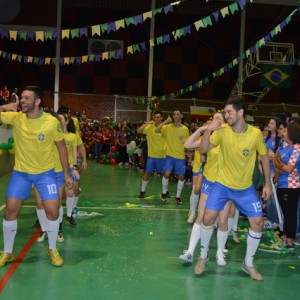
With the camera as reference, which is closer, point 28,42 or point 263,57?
point 263,57

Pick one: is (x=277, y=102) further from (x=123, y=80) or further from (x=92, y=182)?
(x=92, y=182)

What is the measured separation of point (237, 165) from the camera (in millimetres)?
4875

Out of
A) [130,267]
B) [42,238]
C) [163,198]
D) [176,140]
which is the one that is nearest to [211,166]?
[130,267]

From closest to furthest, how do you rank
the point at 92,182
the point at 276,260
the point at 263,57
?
the point at 276,260
the point at 92,182
the point at 263,57

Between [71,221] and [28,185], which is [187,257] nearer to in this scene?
[28,185]

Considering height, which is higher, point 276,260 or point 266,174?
point 266,174

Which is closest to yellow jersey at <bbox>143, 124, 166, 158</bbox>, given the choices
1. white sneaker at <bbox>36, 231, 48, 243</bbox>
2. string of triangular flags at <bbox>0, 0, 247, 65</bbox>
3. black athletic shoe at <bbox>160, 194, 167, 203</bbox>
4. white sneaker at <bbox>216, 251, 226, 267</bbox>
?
black athletic shoe at <bbox>160, 194, 167, 203</bbox>

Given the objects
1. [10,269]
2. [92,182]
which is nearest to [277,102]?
[92,182]

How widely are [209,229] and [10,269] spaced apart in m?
2.18

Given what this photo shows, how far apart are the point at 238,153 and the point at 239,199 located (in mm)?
481

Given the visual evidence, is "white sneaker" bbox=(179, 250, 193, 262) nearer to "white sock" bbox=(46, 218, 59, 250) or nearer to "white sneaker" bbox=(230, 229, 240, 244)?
"white sneaker" bbox=(230, 229, 240, 244)

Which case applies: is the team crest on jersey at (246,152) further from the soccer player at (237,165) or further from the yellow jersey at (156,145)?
the yellow jersey at (156,145)

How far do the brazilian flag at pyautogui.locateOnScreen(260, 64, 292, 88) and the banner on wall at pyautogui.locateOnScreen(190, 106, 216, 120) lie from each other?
2.65 metres

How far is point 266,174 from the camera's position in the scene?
4.91m
